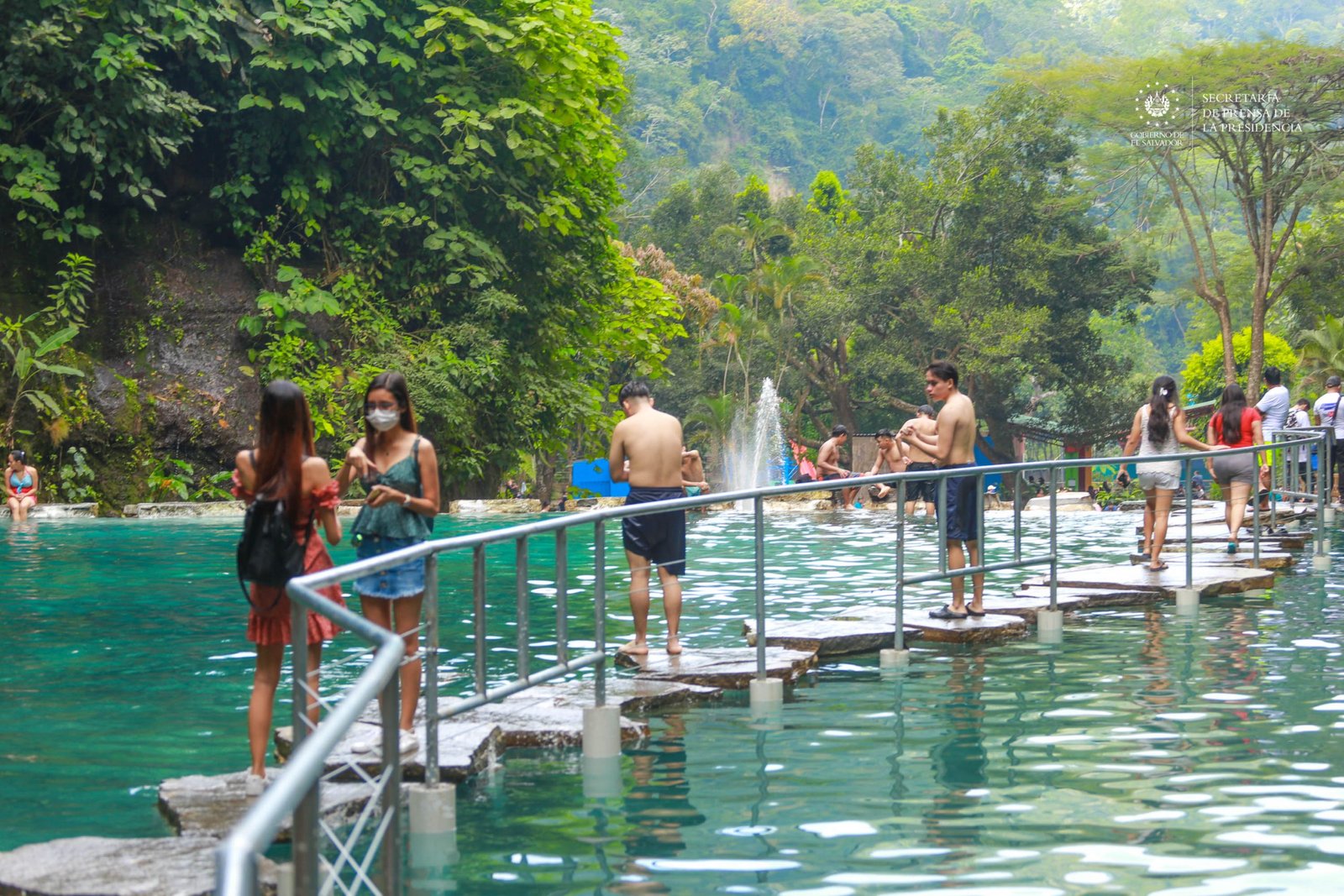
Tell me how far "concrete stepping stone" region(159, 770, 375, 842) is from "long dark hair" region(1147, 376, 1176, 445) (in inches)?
362

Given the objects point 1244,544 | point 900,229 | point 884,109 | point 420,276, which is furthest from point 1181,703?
point 884,109

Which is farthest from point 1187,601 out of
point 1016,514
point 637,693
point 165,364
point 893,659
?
point 165,364

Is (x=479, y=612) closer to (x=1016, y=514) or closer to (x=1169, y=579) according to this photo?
(x=1016, y=514)

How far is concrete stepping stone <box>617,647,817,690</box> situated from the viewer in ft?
28.7

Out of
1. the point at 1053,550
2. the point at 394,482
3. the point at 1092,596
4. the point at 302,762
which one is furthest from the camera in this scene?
the point at 1092,596

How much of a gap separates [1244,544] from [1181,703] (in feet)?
26.4

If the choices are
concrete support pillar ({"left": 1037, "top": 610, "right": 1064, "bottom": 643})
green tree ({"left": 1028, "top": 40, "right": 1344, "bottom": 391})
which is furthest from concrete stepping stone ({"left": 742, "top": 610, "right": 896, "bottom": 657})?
green tree ({"left": 1028, "top": 40, "right": 1344, "bottom": 391})

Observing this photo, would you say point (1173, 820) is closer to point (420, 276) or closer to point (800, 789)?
point (800, 789)

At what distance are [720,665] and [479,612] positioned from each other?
9.54 ft

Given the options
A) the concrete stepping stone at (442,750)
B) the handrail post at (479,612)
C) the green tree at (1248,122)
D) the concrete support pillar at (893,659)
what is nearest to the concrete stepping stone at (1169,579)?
the concrete support pillar at (893,659)

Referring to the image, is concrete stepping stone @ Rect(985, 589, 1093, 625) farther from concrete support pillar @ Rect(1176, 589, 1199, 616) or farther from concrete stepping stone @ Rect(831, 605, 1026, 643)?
concrete support pillar @ Rect(1176, 589, 1199, 616)

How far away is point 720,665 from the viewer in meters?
8.94

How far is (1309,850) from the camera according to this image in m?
5.30

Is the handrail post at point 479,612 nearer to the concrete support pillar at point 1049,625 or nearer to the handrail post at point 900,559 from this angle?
the handrail post at point 900,559
